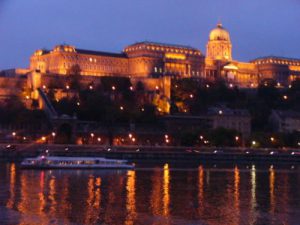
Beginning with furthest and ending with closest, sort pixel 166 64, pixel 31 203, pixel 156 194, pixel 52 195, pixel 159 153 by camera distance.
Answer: pixel 166 64, pixel 159 153, pixel 156 194, pixel 52 195, pixel 31 203

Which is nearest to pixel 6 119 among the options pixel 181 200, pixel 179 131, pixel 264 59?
pixel 179 131

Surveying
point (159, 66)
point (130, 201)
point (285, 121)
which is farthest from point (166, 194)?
point (159, 66)

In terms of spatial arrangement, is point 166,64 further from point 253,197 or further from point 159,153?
point 253,197

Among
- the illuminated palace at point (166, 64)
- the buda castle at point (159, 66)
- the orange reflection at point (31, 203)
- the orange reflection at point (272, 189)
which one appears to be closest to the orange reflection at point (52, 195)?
the orange reflection at point (31, 203)

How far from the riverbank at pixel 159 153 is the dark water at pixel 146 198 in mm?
17069

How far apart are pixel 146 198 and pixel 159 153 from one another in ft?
126

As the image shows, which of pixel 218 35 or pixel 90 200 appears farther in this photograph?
pixel 218 35

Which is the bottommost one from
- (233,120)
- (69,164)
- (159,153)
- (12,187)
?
(12,187)

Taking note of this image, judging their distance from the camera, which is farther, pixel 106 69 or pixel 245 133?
pixel 106 69

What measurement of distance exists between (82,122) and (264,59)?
70.8 m

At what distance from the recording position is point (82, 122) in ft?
286

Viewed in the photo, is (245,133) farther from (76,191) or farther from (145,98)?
(76,191)

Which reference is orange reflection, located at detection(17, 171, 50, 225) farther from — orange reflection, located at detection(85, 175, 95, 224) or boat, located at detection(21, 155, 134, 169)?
boat, located at detection(21, 155, 134, 169)

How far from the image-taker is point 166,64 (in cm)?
12950
